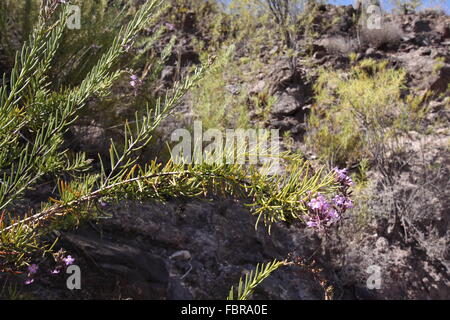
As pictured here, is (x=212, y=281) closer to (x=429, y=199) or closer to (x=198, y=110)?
(x=198, y=110)

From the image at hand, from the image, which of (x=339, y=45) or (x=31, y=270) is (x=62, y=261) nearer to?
(x=31, y=270)

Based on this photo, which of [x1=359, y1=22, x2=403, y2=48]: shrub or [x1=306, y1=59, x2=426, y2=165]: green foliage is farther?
[x1=359, y1=22, x2=403, y2=48]: shrub

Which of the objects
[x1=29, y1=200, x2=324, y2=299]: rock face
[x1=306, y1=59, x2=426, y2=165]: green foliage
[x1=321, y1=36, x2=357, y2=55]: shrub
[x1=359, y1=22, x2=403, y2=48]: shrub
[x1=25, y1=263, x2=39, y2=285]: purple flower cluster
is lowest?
[x1=29, y1=200, x2=324, y2=299]: rock face

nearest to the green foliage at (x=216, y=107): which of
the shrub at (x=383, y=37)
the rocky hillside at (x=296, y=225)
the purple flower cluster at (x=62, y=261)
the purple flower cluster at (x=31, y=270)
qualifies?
the rocky hillside at (x=296, y=225)

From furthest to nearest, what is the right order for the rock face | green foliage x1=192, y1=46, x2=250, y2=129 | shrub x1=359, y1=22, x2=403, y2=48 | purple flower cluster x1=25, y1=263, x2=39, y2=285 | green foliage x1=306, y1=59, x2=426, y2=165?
shrub x1=359, y1=22, x2=403, y2=48, green foliage x1=306, y1=59, x2=426, y2=165, green foliage x1=192, y1=46, x2=250, y2=129, the rock face, purple flower cluster x1=25, y1=263, x2=39, y2=285

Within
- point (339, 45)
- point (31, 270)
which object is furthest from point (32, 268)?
point (339, 45)

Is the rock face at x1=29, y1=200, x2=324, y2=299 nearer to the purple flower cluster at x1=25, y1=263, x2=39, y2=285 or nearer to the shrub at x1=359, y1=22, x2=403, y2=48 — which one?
the purple flower cluster at x1=25, y1=263, x2=39, y2=285

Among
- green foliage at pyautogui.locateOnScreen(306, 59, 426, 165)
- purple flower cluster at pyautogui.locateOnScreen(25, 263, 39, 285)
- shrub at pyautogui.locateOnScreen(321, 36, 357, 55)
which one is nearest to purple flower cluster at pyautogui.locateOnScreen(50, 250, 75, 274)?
purple flower cluster at pyautogui.locateOnScreen(25, 263, 39, 285)

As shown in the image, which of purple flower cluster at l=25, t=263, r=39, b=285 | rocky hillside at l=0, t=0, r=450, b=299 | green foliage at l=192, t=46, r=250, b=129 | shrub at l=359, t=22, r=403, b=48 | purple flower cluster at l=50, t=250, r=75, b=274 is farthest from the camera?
shrub at l=359, t=22, r=403, b=48

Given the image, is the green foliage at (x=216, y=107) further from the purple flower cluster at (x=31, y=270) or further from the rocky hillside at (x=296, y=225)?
the purple flower cluster at (x=31, y=270)

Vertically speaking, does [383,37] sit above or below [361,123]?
above

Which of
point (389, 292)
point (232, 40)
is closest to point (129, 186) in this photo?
point (389, 292)

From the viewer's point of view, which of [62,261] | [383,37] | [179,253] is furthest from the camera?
[383,37]
